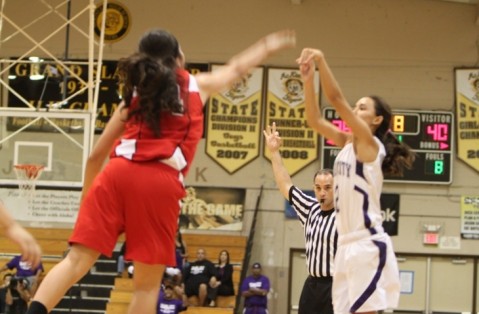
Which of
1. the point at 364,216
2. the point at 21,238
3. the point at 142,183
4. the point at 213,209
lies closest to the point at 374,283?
the point at 364,216

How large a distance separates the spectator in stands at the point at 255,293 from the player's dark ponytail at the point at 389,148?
13.1m

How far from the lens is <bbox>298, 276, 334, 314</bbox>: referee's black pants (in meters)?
7.29

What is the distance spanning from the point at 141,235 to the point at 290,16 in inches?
663

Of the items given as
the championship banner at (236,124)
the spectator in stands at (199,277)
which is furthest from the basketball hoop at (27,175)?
the championship banner at (236,124)

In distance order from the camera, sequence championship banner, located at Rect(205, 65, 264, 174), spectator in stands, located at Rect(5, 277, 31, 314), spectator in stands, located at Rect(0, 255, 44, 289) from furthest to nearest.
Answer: championship banner, located at Rect(205, 65, 264, 174) < spectator in stands, located at Rect(0, 255, 44, 289) < spectator in stands, located at Rect(5, 277, 31, 314)

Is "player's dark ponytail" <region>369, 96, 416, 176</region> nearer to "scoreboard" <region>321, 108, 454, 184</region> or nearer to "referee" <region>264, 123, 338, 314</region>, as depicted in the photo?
"referee" <region>264, 123, 338, 314</region>

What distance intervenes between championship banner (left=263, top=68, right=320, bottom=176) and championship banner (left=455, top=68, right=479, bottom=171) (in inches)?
128

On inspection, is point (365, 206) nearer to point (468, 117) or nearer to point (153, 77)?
point (153, 77)

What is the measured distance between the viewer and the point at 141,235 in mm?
4535

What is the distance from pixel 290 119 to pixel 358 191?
15337 millimetres

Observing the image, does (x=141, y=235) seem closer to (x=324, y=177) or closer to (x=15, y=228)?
(x=15, y=228)

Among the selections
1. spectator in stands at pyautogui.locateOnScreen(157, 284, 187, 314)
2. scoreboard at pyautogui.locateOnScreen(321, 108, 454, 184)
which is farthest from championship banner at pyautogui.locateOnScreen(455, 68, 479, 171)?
spectator in stands at pyautogui.locateOnScreen(157, 284, 187, 314)

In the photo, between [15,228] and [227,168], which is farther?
[227,168]

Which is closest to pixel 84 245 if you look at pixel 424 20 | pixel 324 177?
pixel 324 177
